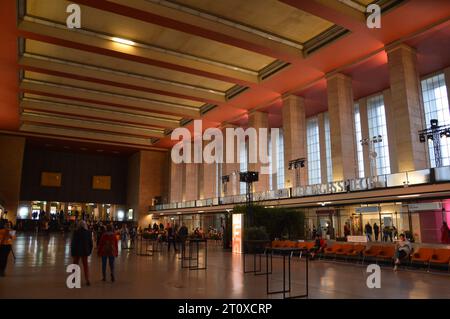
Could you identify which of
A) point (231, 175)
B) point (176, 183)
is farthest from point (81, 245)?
point (176, 183)

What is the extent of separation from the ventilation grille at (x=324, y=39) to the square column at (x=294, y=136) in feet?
21.7

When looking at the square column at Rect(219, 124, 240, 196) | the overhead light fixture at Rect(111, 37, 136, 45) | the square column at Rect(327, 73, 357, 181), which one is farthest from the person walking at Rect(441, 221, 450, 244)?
the square column at Rect(219, 124, 240, 196)

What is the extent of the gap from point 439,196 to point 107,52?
791 inches

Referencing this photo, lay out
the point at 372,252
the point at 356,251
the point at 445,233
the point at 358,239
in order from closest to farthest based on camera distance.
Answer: the point at 372,252
the point at 356,251
the point at 358,239
the point at 445,233

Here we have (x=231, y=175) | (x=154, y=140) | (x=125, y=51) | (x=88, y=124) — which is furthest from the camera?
(x=154, y=140)

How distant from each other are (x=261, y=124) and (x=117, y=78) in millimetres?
13210

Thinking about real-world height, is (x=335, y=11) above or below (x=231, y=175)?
above

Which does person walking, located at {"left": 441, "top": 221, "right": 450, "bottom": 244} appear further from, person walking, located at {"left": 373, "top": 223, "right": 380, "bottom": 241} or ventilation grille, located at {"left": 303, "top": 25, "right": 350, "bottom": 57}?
ventilation grille, located at {"left": 303, "top": 25, "right": 350, "bottom": 57}

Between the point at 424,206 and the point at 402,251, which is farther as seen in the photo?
the point at 424,206

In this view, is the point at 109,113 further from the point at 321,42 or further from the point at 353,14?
the point at 353,14

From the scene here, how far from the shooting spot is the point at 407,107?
20422mm

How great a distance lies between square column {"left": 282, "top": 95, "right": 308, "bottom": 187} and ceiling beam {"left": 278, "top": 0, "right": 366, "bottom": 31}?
1019cm

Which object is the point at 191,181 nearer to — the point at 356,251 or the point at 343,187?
the point at 343,187
